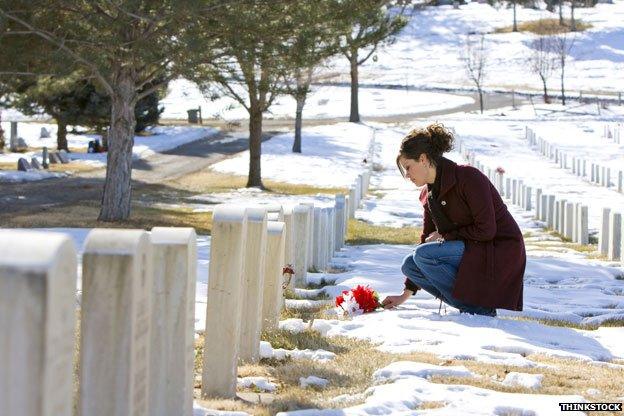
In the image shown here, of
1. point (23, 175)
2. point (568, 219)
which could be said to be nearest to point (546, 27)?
point (23, 175)

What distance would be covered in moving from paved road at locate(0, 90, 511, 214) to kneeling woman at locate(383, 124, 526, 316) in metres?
16.3

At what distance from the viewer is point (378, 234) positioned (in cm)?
2055

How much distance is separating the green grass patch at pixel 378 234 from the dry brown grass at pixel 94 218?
2.66m

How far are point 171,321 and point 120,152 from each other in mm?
16444

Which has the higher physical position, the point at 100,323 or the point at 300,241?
the point at 100,323

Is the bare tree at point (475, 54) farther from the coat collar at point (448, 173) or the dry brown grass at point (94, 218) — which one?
the coat collar at point (448, 173)

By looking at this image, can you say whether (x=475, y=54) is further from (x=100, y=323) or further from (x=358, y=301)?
(x=100, y=323)

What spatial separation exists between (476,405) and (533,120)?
200 feet

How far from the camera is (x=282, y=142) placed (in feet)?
175

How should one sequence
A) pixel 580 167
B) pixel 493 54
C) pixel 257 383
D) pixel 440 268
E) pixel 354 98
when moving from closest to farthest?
pixel 257 383
pixel 440 268
pixel 580 167
pixel 354 98
pixel 493 54

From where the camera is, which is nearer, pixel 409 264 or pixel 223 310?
pixel 223 310

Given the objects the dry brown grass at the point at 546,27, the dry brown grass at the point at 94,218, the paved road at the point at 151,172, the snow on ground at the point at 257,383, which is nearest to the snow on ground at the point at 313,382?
the snow on ground at the point at 257,383

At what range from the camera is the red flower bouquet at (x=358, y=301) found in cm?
887

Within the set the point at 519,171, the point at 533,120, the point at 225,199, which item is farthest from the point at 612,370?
the point at 533,120
